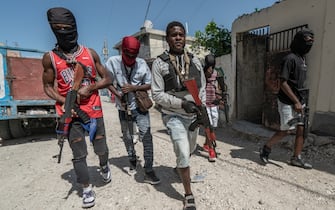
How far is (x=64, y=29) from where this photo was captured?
6.09 ft

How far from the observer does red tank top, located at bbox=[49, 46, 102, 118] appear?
192cm

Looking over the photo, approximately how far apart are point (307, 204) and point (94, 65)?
2665 mm

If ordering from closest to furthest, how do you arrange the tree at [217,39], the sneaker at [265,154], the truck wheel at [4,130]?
the sneaker at [265,154] → the truck wheel at [4,130] → the tree at [217,39]

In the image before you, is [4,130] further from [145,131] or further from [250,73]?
[250,73]

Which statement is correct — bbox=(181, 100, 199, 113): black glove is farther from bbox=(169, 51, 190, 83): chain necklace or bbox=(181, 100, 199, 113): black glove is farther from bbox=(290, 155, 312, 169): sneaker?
bbox=(290, 155, 312, 169): sneaker

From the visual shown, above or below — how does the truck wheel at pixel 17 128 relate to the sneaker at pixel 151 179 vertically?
above

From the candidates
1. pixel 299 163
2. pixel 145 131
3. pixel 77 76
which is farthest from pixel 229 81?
pixel 77 76

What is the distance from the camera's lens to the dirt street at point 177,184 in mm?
2104

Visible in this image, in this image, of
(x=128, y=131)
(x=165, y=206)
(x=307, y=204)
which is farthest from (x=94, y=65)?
(x=307, y=204)

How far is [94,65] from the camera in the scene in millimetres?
2131

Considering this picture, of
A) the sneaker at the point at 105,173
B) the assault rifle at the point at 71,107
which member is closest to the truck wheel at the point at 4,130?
the sneaker at the point at 105,173

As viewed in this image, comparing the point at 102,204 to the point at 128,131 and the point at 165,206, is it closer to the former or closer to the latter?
the point at 165,206

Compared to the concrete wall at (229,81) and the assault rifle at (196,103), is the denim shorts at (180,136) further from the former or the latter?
the concrete wall at (229,81)

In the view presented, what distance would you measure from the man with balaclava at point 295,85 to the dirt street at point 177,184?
531mm
